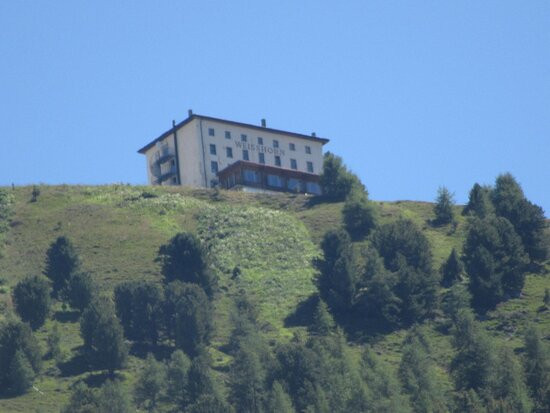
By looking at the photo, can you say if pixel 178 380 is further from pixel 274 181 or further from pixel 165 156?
pixel 165 156

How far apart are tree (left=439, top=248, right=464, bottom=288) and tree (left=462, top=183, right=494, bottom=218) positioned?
11644 mm

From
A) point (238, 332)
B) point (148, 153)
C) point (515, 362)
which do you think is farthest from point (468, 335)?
point (148, 153)

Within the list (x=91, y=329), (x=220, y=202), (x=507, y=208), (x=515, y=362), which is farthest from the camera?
(x=220, y=202)

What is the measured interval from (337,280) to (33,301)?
2282 cm

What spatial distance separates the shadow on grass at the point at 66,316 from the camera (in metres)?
114

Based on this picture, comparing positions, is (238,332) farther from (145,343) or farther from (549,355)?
(549,355)

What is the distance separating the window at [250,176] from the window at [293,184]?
11.2 feet

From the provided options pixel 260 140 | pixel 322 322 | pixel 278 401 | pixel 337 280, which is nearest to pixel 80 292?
pixel 322 322

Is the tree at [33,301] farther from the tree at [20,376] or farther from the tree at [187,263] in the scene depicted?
the tree at [20,376]

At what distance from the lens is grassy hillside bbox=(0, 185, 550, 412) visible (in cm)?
11350

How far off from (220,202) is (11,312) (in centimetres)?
3886

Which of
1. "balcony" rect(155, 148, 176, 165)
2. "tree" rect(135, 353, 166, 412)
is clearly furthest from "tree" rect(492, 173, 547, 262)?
"tree" rect(135, 353, 166, 412)

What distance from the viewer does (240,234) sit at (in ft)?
459

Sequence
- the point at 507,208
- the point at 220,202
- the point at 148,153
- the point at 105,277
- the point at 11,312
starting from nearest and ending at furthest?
the point at 11,312, the point at 105,277, the point at 507,208, the point at 220,202, the point at 148,153
